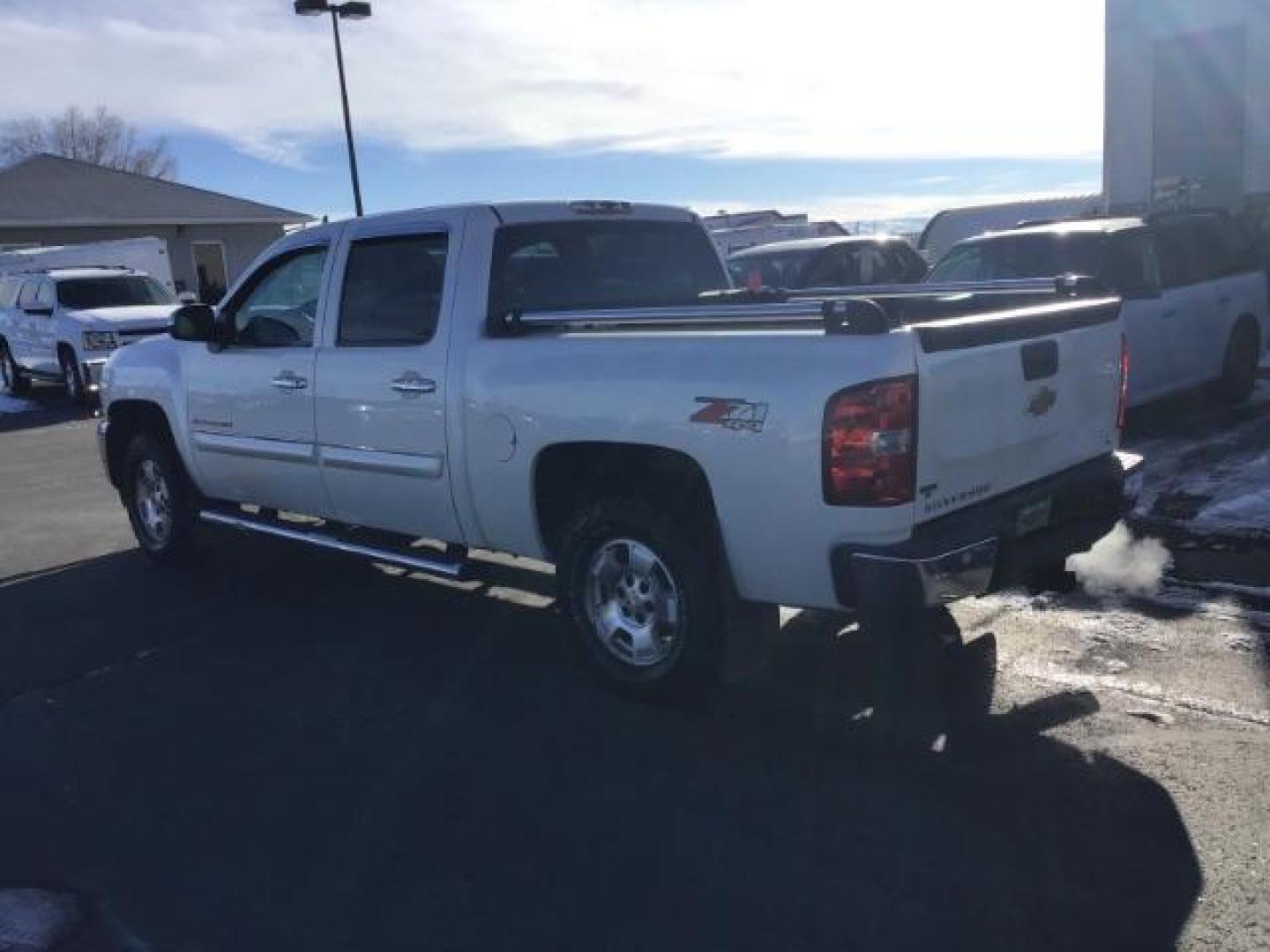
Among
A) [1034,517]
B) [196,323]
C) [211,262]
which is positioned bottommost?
[1034,517]

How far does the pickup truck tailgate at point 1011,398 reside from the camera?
4035mm

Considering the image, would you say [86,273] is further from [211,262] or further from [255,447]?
[211,262]

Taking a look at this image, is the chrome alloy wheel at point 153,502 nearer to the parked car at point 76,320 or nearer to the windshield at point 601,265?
the windshield at point 601,265

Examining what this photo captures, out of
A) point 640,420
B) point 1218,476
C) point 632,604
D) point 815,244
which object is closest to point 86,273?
point 815,244

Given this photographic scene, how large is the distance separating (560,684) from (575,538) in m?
0.76

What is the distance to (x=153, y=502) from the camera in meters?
7.77

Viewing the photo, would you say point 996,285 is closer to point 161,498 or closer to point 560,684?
point 560,684

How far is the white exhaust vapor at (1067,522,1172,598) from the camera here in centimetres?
614

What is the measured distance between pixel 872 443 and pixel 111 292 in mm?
17945

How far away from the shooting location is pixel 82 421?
16.7 m

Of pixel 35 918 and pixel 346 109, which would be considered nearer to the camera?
pixel 35 918

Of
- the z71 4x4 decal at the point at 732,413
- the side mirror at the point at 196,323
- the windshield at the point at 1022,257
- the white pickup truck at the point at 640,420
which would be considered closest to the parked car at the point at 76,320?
the side mirror at the point at 196,323

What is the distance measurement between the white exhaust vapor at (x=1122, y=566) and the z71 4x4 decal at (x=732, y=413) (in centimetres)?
260

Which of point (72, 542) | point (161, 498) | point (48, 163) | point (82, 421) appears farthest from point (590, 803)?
point (48, 163)
